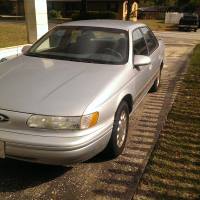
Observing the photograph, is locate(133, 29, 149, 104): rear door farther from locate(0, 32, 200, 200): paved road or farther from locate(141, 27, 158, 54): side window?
locate(0, 32, 200, 200): paved road

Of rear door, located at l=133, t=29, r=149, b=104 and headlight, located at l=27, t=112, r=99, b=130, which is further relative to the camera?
rear door, located at l=133, t=29, r=149, b=104

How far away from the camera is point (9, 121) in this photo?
3266 mm

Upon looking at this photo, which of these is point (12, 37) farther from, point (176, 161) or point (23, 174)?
point (176, 161)

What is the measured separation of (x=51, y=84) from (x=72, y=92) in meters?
0.32

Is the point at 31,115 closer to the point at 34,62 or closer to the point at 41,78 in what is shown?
the point at 41,78

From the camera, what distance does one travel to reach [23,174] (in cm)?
374

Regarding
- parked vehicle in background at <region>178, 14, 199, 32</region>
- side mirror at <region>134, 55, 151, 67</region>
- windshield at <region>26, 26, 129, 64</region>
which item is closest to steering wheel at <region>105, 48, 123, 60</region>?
windshield at <region>26, 26, 129, 64</region>

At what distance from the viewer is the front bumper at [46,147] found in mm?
3150

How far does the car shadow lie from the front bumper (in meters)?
0.44

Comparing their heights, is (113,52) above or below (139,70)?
above

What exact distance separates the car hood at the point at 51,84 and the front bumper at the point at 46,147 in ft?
0.84

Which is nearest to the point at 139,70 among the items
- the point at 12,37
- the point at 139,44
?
the point at 139,44

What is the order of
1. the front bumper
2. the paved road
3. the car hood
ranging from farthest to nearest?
1. the paved road
2. the car hood
3. the front bumper

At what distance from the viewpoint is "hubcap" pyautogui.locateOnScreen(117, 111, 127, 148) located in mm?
4059
